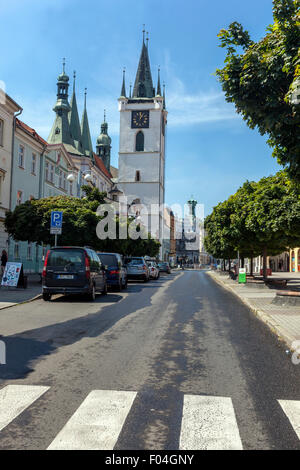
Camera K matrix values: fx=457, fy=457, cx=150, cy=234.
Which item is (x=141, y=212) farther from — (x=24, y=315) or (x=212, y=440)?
(x=212, y=440)

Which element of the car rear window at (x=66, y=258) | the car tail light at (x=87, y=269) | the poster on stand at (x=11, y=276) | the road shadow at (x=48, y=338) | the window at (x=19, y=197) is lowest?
the road shadow at (x=48, y=338)

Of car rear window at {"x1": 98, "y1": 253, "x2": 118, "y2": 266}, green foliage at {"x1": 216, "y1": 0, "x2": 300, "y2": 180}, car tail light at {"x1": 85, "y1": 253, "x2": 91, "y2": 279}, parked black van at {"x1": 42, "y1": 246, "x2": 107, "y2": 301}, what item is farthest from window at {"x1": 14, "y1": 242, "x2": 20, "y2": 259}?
green foliage at {"x1": 216, "y1": 0, "x2": 300, "y2": 180}

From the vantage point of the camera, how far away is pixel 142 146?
9881cm

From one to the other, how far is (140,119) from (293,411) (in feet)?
320

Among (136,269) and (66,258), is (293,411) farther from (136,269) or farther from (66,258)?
(136,269)

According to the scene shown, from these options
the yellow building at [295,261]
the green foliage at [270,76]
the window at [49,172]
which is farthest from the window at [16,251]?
the yellow building at [295,261]

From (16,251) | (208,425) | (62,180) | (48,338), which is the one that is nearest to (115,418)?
(208,425)

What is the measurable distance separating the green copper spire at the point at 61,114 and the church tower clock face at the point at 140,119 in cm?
3098

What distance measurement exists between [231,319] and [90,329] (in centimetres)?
399

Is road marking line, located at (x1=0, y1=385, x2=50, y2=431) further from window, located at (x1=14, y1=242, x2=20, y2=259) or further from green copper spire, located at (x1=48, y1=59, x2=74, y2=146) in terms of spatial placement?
green copper spire, located at (x1=48, y1=59, x2=74, y2=146)

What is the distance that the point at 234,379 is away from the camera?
567 centimetres

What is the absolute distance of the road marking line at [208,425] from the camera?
3.53m

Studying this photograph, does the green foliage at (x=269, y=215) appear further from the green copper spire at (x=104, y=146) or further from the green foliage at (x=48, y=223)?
the green copper spire at (x=104, y=146)

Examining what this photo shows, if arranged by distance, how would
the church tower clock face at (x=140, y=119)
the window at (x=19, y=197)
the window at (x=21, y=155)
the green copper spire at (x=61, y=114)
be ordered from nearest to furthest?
the window at (x=19, y=197), the window at (x=21, y=155), the green copper spire at (x=61, y=114), the church tower clock face at (x=140, y=119)
